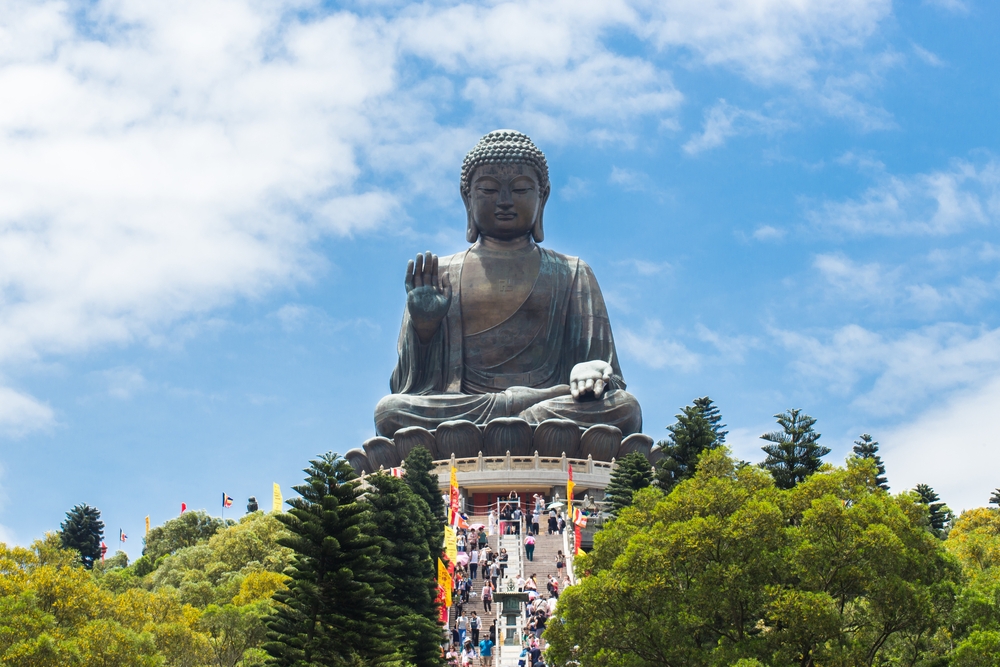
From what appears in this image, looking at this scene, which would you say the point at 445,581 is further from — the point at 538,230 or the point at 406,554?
the point at 538,230

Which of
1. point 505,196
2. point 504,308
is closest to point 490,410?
point 504,308

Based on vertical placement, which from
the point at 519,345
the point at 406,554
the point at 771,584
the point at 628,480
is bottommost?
the point at 771,584

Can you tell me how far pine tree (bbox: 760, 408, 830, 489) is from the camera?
965 inches

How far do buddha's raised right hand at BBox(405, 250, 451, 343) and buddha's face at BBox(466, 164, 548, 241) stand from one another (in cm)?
246

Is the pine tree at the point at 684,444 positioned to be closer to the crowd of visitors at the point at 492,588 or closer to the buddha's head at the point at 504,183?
the crowd of visitors at the point at 492,588

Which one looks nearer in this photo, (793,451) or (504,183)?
(793,451)

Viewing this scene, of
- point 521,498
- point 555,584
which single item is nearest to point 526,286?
point 521,498

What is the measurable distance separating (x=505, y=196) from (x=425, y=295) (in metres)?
3.79

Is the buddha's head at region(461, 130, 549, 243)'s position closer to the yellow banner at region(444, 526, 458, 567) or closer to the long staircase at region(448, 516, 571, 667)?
the long staircase at region(448, 516, 571, 667)

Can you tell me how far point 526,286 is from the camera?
38.4m

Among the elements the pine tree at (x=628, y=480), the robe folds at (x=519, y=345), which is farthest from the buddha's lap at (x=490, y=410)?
the pine tree at (x=628, y=480)

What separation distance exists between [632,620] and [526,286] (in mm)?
22226

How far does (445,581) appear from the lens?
2114cm

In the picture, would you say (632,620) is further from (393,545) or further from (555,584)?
(555,584)
